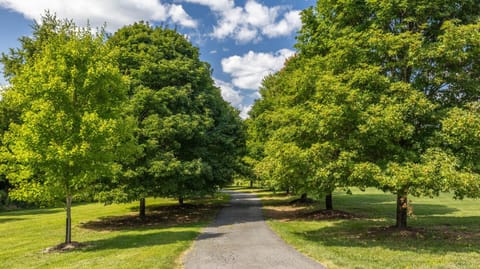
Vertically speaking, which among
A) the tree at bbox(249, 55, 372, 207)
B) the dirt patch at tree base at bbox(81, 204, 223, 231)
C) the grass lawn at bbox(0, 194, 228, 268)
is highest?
the tree at bbox(249, 55, 372, 207)

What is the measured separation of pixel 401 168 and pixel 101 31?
13.0 meters

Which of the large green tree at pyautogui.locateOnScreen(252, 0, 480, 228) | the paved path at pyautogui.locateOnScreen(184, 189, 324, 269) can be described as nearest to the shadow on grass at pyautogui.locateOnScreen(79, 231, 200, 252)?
the paved path at pyautogui.locateOnScreen(184, 189, 324, 269)

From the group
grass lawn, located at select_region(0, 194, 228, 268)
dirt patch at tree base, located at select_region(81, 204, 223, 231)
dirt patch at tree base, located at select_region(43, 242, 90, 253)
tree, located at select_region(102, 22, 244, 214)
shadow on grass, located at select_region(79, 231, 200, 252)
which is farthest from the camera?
dirt patch at tree base, located at select_region(81, 204, 223, 231)

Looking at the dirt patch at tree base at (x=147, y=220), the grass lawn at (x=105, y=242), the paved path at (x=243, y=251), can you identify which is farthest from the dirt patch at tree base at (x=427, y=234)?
the dirt patch at tree base at (x=147, y=220)

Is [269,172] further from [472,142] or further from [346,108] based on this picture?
[472,142]

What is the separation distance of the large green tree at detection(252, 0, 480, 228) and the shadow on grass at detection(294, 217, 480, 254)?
3.66 feet

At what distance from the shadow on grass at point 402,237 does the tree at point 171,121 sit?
7234mm

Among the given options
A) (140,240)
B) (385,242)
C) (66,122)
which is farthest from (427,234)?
(66,122)

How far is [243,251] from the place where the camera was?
10320 mm

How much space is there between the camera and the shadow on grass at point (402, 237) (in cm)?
1085

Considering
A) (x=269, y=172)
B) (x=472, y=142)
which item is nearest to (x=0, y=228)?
(x=269, y=172)

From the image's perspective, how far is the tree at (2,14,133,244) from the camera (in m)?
11.3

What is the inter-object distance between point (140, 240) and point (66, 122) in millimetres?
5497

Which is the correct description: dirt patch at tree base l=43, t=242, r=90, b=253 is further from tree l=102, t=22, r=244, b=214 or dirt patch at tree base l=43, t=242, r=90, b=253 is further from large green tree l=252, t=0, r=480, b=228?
large green tree l=252, t=0, r=480, b=228
